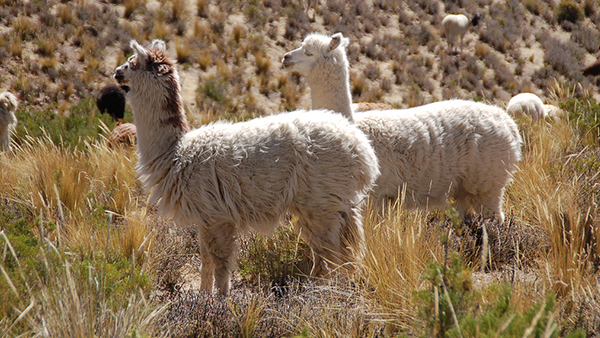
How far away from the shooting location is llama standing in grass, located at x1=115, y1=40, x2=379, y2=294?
365 centimetres

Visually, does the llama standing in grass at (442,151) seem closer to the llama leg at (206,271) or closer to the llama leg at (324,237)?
the llama leg at (324,237)

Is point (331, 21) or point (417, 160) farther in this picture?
point (331, 21)

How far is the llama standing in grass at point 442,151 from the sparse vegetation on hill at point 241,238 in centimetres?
31

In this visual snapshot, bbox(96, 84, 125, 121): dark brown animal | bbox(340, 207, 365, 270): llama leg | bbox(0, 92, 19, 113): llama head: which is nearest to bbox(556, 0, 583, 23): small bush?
bbox(96, 84, 125, 121): dark brown animal

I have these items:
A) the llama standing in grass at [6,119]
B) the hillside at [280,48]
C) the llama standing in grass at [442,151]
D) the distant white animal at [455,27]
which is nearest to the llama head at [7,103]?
the llama standing in grass at [6,119]

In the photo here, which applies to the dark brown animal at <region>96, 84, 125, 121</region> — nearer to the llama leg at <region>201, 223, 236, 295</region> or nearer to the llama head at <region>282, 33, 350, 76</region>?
the llama head at <region>282, 33, 350, 76</region>

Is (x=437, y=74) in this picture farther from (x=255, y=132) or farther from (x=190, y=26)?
(x=255, y=132)

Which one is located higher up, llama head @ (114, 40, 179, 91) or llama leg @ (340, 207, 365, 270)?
llama head @ (114, 40, 179, 91)

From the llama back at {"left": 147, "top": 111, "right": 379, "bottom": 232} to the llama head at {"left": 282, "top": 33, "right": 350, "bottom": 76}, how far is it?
1.66 meters

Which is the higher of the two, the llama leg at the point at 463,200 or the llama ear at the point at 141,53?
the llama ear at the point at 141,53

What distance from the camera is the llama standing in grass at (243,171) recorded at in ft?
12.0

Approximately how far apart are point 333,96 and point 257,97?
1285 cm

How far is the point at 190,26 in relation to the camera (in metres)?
20.3

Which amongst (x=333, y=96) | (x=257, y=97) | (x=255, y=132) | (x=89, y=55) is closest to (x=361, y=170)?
(x=255, y=132)
